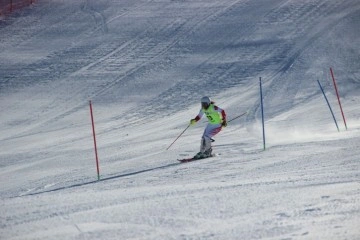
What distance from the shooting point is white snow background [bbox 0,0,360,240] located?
782cm

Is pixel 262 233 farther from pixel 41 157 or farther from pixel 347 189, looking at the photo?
pixel 41 157

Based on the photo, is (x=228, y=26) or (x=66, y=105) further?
(x=228, y=26)

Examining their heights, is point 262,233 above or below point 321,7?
below

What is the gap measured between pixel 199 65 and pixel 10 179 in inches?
453

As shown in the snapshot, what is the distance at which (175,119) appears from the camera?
733 inches

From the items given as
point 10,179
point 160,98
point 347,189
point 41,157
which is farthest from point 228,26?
point 347,189

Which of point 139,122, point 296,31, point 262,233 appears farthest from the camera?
point 296,31

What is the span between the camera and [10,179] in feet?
42.2

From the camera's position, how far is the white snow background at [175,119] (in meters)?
7.82

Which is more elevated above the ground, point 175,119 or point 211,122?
point 175,119

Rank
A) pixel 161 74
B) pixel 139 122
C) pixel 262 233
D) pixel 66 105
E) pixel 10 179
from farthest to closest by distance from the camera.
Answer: pixel 161 74 → pixel 66 105 → pixel 139 122 → pixel 10 179 → pixel 262 233

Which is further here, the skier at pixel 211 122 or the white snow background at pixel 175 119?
the skier at pixel 211 122

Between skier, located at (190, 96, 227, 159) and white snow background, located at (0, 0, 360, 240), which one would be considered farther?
skier, located at (190, 96, 227, 159)

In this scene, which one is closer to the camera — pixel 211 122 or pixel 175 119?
pixel 211 122
